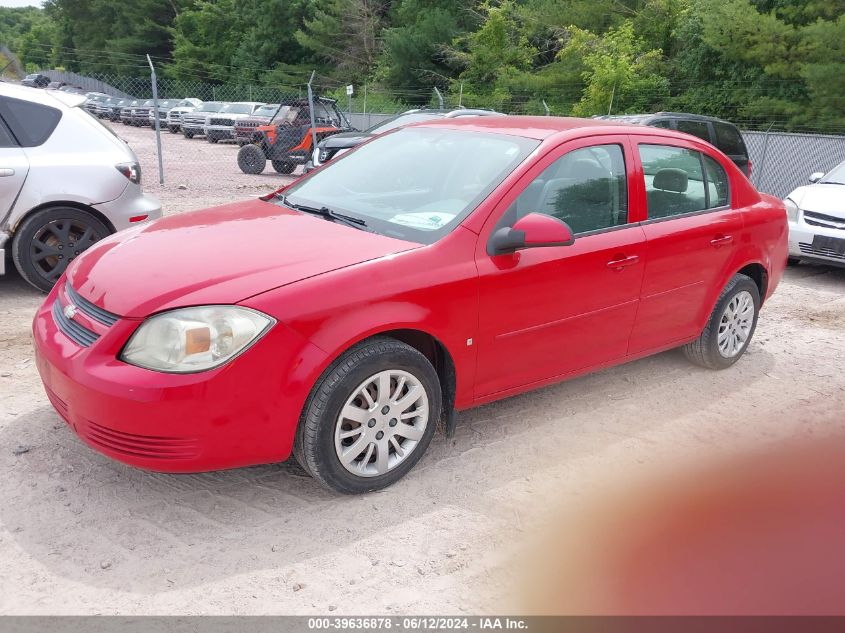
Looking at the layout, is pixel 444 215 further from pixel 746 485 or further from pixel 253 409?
pixel 746 485

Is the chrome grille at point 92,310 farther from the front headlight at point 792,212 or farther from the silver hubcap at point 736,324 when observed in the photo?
the front headlight at point 792,212

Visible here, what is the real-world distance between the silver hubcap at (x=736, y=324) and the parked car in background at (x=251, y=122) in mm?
20773

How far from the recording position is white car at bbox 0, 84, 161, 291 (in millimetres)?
5992

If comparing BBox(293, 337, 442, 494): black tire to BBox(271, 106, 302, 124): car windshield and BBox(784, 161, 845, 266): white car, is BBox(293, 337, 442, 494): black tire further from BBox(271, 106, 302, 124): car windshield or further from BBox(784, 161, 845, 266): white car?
BBox(271, 106, 302, 124): car windshield

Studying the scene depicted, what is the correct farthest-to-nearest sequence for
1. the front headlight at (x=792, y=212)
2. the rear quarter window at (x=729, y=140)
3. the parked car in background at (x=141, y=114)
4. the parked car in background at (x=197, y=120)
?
1. the parked car in background at (x=141, y=114)
2. the parked car in background at (x=197, y=120)
3. the rear quarter window at (x=729, y=140)
4. the front headlight at (x=792, y=212)

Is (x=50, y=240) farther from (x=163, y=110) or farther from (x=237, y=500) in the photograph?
(x=163, y=110)

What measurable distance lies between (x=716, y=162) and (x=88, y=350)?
3.95 metres

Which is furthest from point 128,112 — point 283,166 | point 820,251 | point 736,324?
point 736,324

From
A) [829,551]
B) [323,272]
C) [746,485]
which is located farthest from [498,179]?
[829,551]

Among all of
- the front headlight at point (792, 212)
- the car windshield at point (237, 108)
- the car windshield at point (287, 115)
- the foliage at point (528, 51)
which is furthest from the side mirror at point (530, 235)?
the car windshield at point (237, 108)

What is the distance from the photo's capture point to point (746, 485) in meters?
3.79

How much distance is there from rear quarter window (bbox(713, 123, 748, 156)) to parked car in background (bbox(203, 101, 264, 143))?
67.5ft

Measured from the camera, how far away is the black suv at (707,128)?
11.6m

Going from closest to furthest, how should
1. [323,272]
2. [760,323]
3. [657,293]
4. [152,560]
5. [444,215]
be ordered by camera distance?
1. [152,560]
2. [323,272]
3. [444,215]
4. [657,293]
5. [760,323]
